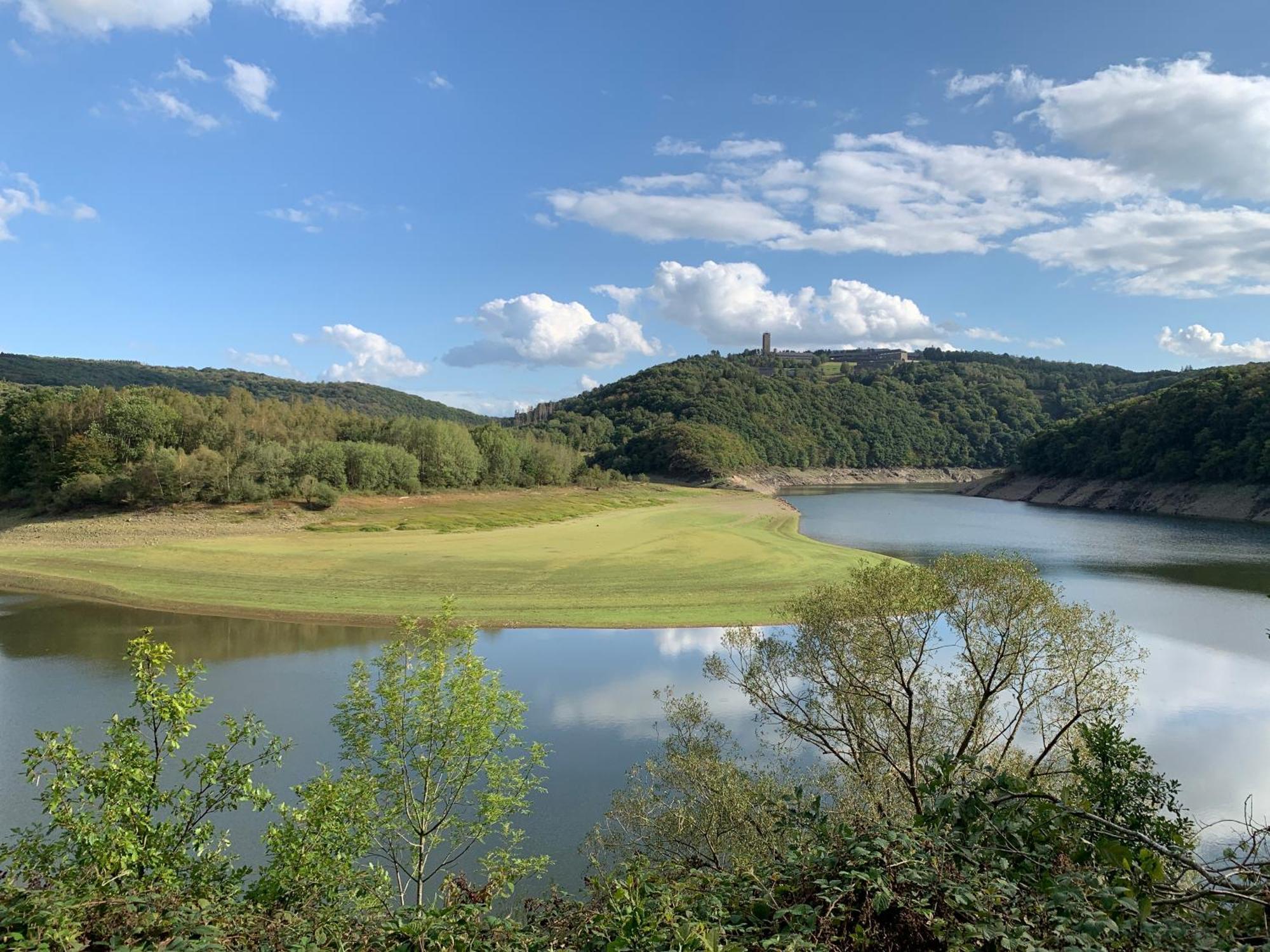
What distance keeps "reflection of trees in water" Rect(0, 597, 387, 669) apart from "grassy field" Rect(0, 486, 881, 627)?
155cm

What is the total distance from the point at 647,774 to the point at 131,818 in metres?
11.6

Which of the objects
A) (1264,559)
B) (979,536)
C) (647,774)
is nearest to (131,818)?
(647,774)

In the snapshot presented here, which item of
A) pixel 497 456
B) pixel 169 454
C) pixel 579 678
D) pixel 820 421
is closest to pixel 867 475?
pixel 820 421

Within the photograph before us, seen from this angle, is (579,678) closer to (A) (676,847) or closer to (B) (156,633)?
(A) (676,847)

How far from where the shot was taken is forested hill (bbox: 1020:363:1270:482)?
76750 millimetres

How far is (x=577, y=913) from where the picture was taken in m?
5.37

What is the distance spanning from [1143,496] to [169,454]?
104m

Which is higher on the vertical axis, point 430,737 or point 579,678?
point 430,737

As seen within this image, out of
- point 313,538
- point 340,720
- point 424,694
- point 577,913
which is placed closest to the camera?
point 577,913

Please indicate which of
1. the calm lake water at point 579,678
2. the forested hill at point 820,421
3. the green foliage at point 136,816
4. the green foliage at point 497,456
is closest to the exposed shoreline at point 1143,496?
the calm lake water at point 579,678

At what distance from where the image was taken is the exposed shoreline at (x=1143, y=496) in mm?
72438

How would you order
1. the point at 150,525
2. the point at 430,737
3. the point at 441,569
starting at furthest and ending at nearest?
1. the point at 150,525
2. the point at 441,569
3. the point at 430,737

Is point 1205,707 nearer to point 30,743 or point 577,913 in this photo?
point 577,913

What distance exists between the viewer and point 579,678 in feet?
79.5
